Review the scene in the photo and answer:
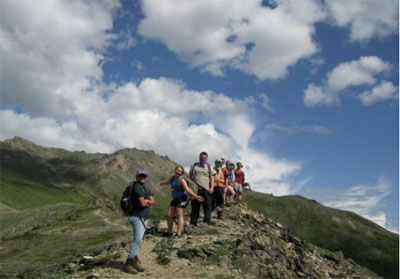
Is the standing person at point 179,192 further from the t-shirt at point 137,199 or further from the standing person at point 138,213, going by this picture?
the t-shirt at point 137,199

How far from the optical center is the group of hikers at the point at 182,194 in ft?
47.1

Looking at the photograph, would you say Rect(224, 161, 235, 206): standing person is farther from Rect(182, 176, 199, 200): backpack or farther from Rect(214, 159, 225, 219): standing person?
Rect(182, 176, 199, 200): backpack

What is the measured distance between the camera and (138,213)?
14.4m

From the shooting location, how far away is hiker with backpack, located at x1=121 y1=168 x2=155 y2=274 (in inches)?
562

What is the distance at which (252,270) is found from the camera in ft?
51.7

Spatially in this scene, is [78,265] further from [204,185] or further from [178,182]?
[204,185]

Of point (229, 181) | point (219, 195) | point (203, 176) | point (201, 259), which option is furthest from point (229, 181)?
point (201, 259)

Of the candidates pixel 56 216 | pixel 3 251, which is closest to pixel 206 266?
pixel 3 251

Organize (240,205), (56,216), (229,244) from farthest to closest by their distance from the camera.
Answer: (56,216), (240,205), (229,244)

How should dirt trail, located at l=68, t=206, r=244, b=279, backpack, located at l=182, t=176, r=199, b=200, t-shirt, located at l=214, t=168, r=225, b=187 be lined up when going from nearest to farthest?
dirt trail, located at l=68, t=206, r=244, b=279 < backpack, located at l=182, t=176, r=199, b=200 < t-shirt, located at l=214, t=168, r=225, b=187

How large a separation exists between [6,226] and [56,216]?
16.0 m

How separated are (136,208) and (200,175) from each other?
6.76 meters

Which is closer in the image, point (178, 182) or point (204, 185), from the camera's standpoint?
point (178, 182)

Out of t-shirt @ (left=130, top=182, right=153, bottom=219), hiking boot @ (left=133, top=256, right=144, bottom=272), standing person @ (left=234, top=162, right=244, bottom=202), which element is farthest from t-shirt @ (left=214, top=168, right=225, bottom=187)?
hiking boot @ (left=133, top=256, right=144, bottom=272)
